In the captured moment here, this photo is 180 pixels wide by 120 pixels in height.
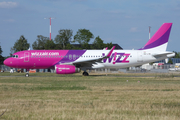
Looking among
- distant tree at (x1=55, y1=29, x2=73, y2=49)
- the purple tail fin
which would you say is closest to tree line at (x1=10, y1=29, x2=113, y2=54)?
distant tree at (x1=55, y1=29, x2=73, y2=49)

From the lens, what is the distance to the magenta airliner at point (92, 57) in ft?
98.6

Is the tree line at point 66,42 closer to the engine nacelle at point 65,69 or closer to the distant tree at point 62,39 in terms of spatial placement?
the distant tree at point 62,39

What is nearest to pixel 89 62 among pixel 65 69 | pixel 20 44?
pixel 65 69

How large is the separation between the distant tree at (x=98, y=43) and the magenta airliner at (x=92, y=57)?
4624 centimetres

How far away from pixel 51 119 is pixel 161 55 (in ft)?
85.7

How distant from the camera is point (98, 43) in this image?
78875 millimetres

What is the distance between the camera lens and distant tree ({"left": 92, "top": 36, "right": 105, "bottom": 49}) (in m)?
77.6

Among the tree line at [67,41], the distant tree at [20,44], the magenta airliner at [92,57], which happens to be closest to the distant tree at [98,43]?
the tree line at [67,41]

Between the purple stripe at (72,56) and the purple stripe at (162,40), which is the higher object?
the purple stripe at (162,40)

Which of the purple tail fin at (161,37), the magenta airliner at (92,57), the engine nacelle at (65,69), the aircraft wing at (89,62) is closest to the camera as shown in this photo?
the engine nacelle at (65,69)

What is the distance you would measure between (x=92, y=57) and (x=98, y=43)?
48515 mm

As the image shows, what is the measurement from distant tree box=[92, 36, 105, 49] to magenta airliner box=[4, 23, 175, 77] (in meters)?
46.2

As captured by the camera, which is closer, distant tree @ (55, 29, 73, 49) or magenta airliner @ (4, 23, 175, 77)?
magenta airliner @ (4, 23, 175, 77)

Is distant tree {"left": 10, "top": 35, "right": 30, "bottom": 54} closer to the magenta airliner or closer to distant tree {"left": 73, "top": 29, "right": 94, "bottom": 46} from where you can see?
distant tree {"left": 73, "top": 29, "right": 94, "bottom": 46}
